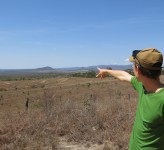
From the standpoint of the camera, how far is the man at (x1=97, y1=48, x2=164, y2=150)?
258 cm

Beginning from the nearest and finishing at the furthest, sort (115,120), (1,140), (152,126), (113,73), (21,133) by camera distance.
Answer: (152,126)
(113,73)
(1,140)
(21,133)
(115,120)

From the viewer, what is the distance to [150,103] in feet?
8.59

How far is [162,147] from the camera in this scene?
265 centimetres

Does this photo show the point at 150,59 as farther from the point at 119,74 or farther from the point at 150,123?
the point at 119,74

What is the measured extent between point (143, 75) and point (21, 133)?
222 inches

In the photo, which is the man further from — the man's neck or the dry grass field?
the dry grass field

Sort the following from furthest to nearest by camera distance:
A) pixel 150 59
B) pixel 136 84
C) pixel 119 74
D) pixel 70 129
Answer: pixel 70 129 → pixel 119 74 → pixel 136 84 → pixel 150 59

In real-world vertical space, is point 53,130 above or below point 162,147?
below

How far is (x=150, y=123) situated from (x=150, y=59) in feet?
1.59

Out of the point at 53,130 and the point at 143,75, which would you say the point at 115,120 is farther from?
the point at 143,75

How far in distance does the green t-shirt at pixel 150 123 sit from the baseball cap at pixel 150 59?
0.65 feet

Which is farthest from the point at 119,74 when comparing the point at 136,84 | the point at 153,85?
the point at 153,85

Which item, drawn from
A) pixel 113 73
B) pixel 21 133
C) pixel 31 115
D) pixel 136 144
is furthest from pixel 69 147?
pixel 136 144

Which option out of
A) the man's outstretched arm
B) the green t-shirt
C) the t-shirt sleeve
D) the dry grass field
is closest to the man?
the green t-shirt
